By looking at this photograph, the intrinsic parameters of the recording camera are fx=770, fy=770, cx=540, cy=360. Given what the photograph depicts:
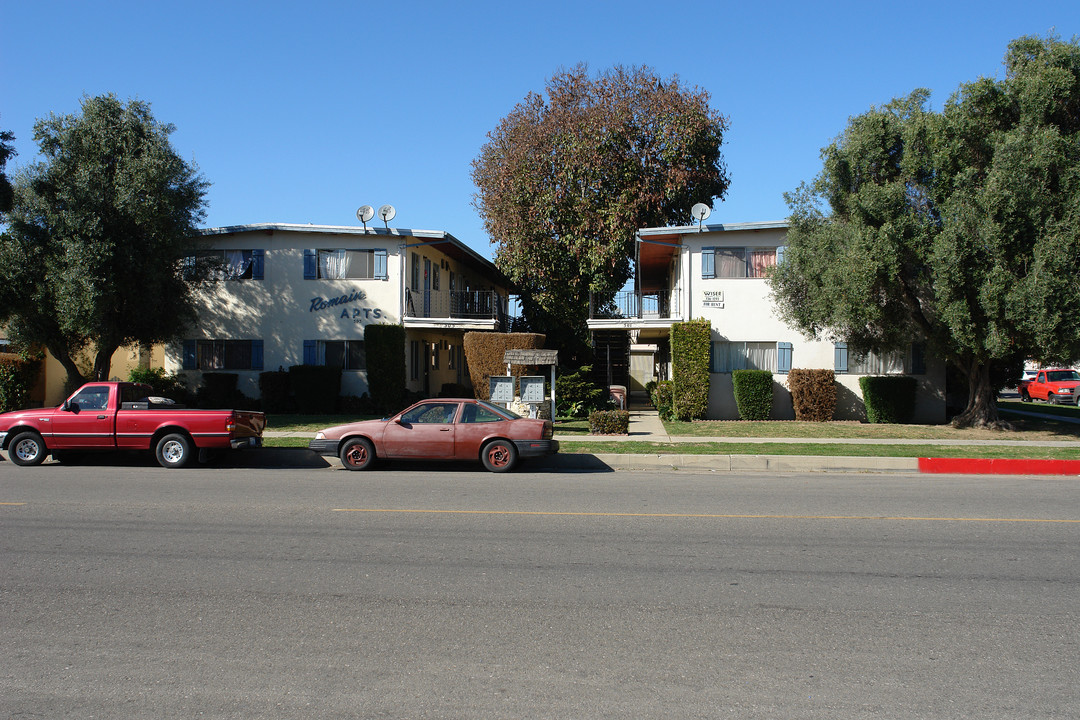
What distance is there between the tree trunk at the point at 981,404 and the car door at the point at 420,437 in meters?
15.1

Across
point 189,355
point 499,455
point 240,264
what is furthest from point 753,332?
point 189,355

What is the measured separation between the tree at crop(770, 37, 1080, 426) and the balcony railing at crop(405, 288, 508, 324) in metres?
12.2

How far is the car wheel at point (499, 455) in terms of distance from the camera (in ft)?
43.7

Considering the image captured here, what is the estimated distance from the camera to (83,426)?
13.7 meters

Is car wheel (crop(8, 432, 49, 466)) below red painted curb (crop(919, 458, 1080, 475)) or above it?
above

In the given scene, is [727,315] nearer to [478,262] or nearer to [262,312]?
[478,262]

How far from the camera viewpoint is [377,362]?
25.1 meters

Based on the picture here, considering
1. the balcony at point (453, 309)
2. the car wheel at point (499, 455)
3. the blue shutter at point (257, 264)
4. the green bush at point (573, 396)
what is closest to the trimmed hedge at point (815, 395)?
the green bush at point (573, 396)

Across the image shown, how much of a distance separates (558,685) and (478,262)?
30018mm

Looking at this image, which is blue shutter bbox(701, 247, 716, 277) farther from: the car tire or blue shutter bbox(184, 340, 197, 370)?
blue shutter bbox(184, 340, 197, 370)

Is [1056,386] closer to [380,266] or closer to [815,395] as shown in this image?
[815,395]

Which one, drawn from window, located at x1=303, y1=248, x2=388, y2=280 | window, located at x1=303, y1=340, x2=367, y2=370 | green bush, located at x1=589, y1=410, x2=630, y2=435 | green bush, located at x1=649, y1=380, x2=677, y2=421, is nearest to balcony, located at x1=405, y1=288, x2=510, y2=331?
window, located at x1=303, y1=248, x2=388, y2=280

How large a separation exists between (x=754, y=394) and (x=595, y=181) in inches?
451

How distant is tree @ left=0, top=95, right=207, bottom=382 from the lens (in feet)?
66.4
